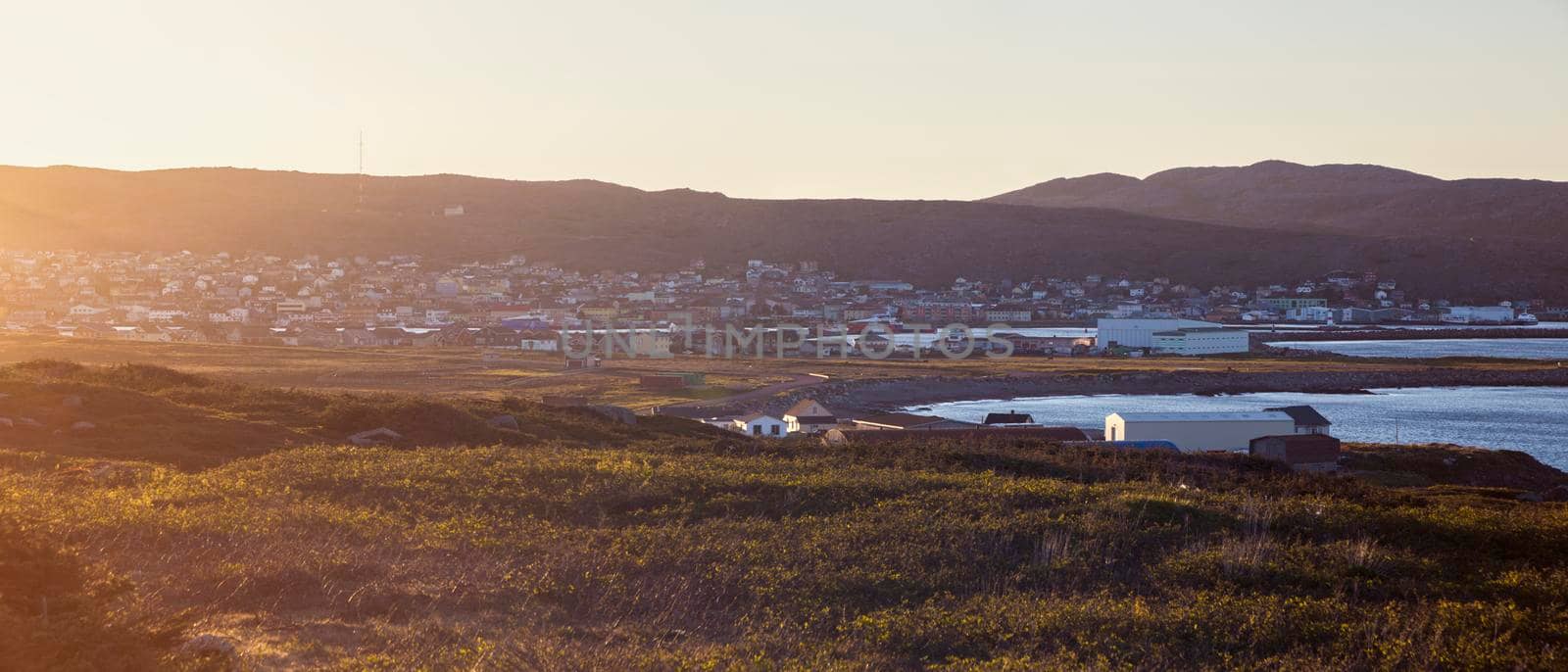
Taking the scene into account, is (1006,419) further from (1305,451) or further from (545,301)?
(545,301)

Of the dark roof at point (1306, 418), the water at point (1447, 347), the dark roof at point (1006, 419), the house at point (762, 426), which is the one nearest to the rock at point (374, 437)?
the house at point (762, 426)

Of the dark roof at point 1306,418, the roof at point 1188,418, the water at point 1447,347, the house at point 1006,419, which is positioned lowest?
the water at point 1447,347

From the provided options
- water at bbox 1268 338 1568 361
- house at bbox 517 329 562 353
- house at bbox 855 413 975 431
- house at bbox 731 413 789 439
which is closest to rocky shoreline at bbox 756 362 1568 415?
house at bbox 855 413 975 431

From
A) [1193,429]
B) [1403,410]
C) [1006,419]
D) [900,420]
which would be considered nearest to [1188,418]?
[1193,429]

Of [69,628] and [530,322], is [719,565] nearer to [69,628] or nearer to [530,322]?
[69,628]

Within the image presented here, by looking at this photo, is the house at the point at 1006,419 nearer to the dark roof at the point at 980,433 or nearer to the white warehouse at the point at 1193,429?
the white warehouse at the point at 1193,429

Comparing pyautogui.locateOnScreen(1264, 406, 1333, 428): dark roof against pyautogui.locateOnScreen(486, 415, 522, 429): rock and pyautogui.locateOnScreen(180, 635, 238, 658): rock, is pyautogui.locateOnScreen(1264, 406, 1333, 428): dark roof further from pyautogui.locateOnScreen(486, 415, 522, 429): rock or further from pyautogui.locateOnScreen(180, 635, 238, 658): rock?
pyautogui.locateOnScreen(180, 635, 238, 658): rock
